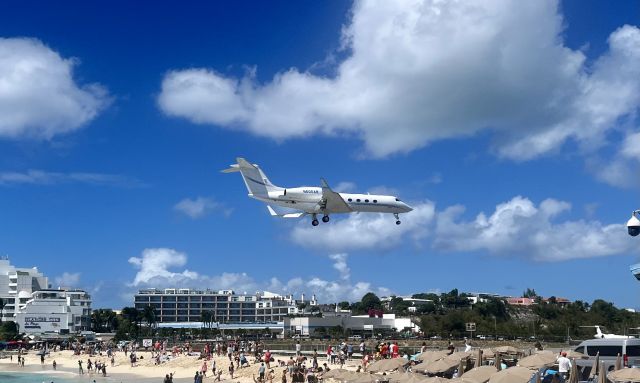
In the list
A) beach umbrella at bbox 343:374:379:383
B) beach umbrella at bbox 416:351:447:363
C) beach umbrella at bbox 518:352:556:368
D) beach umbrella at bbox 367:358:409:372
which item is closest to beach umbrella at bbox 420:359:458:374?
beach umbrella at bbox 416:351:447:363

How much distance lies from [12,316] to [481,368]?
118 m

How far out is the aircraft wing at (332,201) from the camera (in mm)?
48516

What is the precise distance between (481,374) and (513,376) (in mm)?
2175

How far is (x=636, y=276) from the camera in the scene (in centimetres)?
3083

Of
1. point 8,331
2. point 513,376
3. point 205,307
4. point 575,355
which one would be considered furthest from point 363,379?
point 205,307

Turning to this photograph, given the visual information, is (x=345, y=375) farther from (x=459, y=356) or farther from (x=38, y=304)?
(x=38, y=304)

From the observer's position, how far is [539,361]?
22781 mm

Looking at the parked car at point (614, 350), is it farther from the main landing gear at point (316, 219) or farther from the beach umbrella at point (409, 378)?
the main landing gear at point (316, 219)

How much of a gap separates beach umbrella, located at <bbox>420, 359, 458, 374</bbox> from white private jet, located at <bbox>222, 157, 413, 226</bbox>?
23.1 m

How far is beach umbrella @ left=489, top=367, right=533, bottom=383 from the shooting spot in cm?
2000

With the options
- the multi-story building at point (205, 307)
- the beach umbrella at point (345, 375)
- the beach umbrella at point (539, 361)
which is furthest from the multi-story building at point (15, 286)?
the beach umbrella at point (539, 361)

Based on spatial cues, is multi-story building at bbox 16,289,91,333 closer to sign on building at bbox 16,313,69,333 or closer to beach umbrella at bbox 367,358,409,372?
sign on building at bbox 16,313,69,333

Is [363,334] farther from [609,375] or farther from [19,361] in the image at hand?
[609,375]

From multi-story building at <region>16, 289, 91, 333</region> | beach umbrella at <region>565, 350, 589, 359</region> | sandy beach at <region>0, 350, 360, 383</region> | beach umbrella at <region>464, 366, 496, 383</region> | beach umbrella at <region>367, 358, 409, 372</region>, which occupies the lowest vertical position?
sandy beach at <region>0, 350, 360, 383</region>
